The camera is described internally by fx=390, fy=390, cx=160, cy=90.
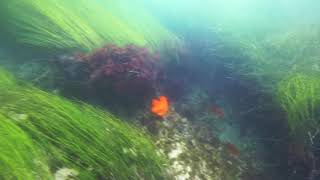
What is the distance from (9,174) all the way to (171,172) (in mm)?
2002

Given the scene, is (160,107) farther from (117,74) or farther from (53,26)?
(53,26)

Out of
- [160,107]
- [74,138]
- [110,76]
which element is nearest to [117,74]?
[110,76]

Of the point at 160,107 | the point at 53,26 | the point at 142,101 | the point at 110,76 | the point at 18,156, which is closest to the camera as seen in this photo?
the point at 18,156

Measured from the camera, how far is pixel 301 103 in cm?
525

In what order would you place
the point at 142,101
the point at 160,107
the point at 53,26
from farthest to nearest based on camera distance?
the point at 53,26 < the point at 160,107 < the point at 142,101

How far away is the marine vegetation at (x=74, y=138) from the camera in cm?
323

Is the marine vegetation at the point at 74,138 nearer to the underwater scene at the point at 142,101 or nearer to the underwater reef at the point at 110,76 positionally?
the underwater scene at the point at 142,101

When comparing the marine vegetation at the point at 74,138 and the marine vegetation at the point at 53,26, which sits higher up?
the marine vegetation at the point at 53,26

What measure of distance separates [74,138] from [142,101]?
5.71ft

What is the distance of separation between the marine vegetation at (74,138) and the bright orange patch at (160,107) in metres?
1.14

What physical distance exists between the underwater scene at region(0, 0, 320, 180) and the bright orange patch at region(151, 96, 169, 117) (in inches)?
0.8

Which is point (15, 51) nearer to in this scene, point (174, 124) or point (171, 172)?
point (174, 124)

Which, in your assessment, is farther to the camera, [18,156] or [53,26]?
[53,26]

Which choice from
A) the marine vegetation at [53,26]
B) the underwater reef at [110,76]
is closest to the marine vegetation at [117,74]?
the underwater reef at [110,76]
